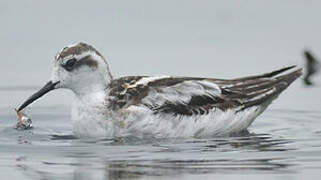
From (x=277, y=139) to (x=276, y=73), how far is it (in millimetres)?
1418

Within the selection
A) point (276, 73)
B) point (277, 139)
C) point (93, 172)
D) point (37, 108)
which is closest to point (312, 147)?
point (277, 139)

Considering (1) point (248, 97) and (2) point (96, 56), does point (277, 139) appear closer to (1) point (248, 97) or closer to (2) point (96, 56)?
(1) point (248, 97)

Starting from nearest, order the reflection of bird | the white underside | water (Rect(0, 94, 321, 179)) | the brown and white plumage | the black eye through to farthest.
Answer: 1. water (Rect(0, 94, 321, 179))
2. the white underside
3. the brown and white plumage
4. the black eye
5. the reflection of bird

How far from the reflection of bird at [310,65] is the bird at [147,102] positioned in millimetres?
Result: 2685

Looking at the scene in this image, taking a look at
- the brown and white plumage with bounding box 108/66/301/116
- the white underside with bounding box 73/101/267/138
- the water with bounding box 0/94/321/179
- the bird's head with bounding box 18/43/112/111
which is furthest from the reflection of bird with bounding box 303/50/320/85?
the bird's head with bounding box 18/43/112/111

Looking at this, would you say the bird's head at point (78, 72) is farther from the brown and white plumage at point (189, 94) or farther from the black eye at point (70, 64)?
the brown and white plumage at point (189, 94)

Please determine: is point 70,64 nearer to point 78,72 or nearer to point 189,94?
point 78,72

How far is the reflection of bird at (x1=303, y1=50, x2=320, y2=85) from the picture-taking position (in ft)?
68.3

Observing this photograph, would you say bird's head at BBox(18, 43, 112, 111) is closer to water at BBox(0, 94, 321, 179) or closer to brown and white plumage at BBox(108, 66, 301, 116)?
brown and white plumage at BBox(108, 66, 301, 116)

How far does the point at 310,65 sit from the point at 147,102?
15.8 feet

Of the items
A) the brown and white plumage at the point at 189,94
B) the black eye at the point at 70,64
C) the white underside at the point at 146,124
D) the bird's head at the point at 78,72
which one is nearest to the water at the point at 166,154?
the white underside at the point at 146,124

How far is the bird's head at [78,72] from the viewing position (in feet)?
57.8

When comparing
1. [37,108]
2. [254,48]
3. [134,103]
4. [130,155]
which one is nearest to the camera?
[130,155]

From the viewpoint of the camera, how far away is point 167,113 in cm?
1734
